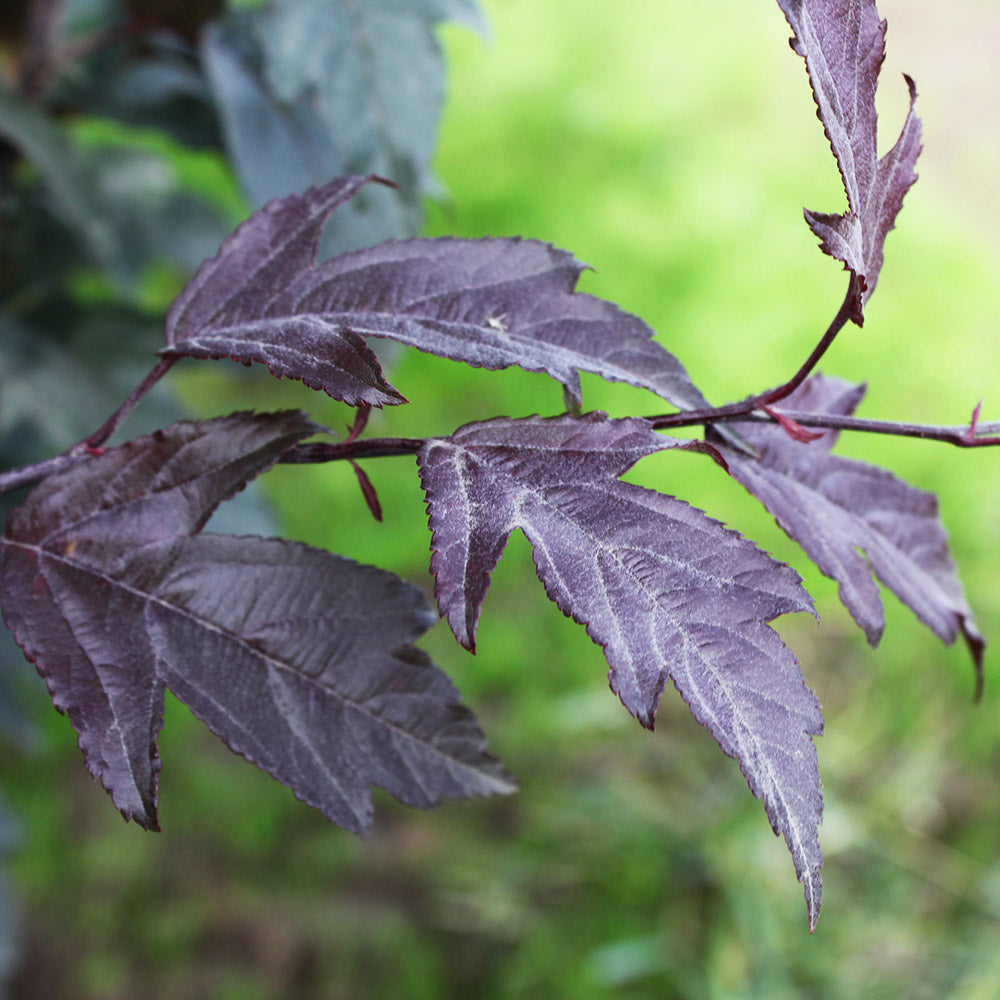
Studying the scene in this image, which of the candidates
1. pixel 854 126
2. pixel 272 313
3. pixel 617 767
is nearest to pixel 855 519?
pixel 854 126

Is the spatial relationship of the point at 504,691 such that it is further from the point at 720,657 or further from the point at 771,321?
the point at 720,657

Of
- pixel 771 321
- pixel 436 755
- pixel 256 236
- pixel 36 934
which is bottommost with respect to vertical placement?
pixel 36 934


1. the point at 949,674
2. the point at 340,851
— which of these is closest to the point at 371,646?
the point at 340,851

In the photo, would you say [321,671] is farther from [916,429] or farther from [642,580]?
[916,429]

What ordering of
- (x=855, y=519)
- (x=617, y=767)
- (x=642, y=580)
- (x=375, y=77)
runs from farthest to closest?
1. (x=617, y=767)
2. (x=375, y=77)
3. (x=855, y=519)
4. (x=642, y=580)

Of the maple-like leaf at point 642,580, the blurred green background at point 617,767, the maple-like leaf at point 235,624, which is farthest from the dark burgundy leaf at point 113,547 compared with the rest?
the blurred green background at point 617,767

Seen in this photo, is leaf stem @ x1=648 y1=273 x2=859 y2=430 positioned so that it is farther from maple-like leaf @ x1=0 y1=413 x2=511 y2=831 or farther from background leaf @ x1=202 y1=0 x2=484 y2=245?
background leaf @ x1=202 y1=0 x2=484 y2=245

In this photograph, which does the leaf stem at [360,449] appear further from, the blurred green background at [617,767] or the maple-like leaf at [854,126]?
the blurred green background at [617,767]
